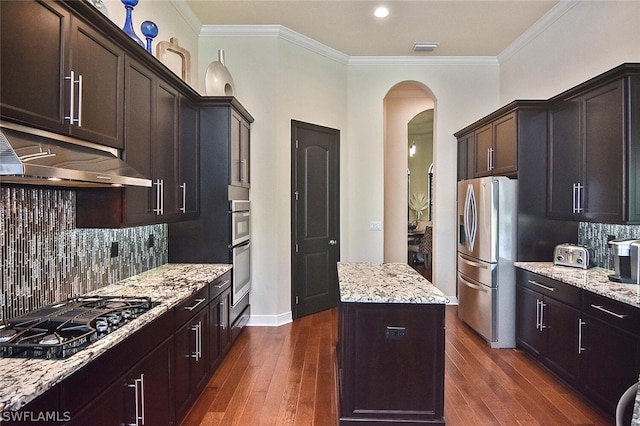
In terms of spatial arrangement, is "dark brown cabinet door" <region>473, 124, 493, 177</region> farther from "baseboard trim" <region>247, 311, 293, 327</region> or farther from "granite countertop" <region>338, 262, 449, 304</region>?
"baseboard trim" <region>247, 311, 293, 327</region>

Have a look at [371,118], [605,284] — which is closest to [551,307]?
[605,284]

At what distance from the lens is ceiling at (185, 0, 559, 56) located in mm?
3887

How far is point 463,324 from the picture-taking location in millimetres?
4492

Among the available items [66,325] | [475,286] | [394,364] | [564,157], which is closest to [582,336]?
[475,286]

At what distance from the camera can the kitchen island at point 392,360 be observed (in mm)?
2334

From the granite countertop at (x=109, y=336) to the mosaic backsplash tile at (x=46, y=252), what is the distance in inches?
6.7

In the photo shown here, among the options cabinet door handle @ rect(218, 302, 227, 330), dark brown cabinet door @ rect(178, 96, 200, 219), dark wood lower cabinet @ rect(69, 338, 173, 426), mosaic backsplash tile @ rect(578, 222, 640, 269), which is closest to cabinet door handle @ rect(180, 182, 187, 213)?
dark brown cabinet door @ rect(178, 96, 200, 219)

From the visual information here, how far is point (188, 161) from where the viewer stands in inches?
134

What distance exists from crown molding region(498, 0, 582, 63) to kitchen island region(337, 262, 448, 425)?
132 inches

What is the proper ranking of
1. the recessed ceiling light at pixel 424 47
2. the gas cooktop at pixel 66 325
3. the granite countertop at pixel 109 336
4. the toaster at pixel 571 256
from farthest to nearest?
the recessed ceiling light at pixel 424 47
the toaster at pixel 571 256
the gas cooktop at pixel 66 325
the granite countertop at pixel 109 336

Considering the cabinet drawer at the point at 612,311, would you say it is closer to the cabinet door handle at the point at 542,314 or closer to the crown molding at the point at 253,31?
the cabinet door handle at the point at 542,314

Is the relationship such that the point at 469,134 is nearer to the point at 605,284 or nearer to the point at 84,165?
the point at 605,284

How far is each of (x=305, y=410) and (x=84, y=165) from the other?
2.05 meters

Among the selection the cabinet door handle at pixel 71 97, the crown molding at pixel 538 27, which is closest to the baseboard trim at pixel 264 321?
the cabinet door handle at pixel 71 97
